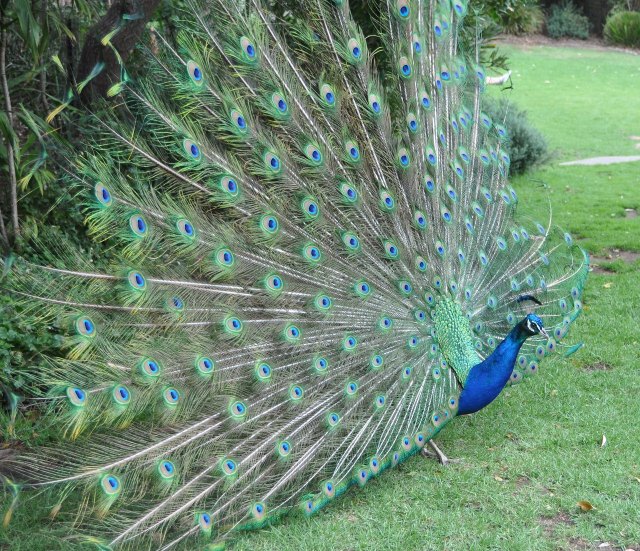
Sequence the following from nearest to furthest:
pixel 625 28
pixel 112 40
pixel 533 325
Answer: pixel 533 325
pixel 112 40
pixel 625 28

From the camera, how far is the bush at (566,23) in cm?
2659

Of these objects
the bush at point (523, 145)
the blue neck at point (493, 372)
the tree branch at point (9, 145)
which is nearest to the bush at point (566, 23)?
the bush at point (523, 145)

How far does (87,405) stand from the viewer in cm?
343

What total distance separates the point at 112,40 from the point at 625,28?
23.3 metres

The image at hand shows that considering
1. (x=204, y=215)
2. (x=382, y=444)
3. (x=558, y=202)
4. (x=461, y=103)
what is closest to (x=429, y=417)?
(x=382, y=444)

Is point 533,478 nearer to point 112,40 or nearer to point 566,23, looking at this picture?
point 112,40

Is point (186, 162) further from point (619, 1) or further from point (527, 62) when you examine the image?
point (619, 1)

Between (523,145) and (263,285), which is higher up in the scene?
(263,285)

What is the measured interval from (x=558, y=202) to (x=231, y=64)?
21.3ft

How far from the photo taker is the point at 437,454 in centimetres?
457

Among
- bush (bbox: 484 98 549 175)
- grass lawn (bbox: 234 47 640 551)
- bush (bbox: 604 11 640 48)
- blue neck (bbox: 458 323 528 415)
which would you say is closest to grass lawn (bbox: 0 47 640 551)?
grass lawn (bbox: 234 47 640 551)

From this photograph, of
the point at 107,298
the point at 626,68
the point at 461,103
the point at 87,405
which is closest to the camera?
the point at 87,405

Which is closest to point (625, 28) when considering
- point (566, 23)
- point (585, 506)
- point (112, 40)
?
point (566, 23)

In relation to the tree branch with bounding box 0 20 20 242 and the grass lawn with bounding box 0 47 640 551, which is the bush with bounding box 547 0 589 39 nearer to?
the grass lawn with bounding box 0 47 640 551
